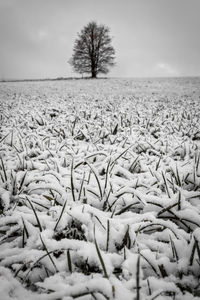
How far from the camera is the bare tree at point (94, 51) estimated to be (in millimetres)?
27672

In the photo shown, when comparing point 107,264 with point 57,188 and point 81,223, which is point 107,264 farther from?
point 57,188

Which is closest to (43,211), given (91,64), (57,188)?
(57,188)

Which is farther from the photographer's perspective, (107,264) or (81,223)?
(81,223)

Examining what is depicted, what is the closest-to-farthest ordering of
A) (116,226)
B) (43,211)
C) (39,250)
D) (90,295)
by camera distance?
(90,295), (39,250), (116,226), (43,211)

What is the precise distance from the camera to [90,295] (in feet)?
2.04

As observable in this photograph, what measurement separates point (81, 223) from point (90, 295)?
13.2 inches

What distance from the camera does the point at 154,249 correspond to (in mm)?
833

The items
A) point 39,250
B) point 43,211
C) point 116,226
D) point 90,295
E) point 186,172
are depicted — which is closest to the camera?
point 90,295

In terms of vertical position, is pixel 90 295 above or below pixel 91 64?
below

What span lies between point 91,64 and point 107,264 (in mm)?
30342

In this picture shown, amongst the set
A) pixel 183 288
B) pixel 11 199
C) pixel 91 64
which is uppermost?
pixel 91 64

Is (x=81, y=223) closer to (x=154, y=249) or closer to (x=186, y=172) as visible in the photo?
(x=154, y=249)

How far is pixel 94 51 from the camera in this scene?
28.1 meters

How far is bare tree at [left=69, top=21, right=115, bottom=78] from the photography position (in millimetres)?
27672
